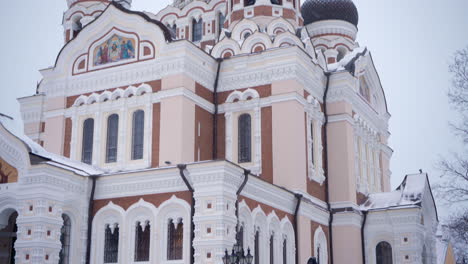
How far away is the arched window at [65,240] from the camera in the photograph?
16766 mm

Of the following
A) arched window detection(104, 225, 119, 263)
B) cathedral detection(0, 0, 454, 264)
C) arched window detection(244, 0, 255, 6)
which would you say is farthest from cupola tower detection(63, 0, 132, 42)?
arched window detection(104, 225, 119, 263)

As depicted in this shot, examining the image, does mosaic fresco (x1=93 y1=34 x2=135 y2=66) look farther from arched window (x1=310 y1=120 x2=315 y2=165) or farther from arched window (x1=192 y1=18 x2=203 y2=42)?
arched window (x1=192 y1=18 x2=203 y2=42)

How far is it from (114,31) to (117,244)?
7.43 metres

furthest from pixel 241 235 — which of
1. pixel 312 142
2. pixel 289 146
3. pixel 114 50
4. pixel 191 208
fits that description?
pixel 114 50

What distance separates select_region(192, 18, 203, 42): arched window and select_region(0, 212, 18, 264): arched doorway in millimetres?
12235

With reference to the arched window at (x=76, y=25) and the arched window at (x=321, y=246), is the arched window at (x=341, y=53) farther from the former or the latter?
the arched window at (x=76, y=25)

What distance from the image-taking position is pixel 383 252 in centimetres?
2222

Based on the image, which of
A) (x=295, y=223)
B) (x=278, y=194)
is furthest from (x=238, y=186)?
(x=295, y=223)

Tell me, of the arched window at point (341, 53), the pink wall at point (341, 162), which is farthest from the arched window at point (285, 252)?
the arched window at point (341, 53)

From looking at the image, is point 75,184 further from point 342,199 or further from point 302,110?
point 342,199

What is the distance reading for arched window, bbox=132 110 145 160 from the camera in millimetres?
19984

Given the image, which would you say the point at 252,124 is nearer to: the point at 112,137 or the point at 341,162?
the point at 341,162

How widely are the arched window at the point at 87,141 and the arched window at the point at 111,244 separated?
13.9ft

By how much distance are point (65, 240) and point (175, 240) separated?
2.94 m
